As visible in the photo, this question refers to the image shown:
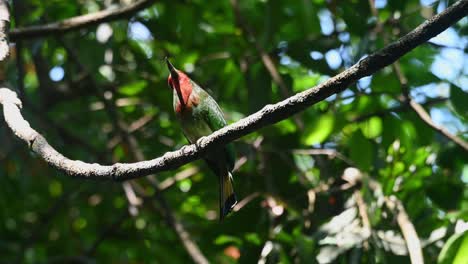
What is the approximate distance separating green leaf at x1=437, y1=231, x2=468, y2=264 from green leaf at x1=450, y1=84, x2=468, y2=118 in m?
0.80

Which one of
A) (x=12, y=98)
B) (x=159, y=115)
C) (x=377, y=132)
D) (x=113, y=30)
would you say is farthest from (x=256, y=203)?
(x=12, y=98)

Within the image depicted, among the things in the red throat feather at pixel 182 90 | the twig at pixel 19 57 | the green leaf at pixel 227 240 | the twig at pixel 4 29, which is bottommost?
the green leaf at pixel 227 240

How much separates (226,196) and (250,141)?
1188 millimetres

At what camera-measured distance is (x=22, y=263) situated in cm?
515

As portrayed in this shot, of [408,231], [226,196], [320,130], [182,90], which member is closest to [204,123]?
[182,90]

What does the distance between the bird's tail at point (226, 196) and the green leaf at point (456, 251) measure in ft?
3.16

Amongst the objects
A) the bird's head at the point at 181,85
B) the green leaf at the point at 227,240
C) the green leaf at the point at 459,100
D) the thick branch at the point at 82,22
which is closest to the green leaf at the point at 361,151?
the green leaf at the point at 459,100

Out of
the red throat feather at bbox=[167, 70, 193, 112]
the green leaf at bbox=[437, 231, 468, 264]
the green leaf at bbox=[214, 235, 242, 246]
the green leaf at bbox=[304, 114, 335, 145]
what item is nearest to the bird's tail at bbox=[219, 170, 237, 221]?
the red throat feather at bbox=[167, 70, 193, 112]

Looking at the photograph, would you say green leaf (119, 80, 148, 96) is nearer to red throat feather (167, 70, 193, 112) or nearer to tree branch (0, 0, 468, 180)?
red throat feather (167, 70, 193, 112)

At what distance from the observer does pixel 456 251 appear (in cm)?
286

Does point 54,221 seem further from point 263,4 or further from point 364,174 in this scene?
point 364,174

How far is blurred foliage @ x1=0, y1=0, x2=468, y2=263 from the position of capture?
3770mm

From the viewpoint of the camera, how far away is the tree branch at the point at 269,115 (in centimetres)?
197

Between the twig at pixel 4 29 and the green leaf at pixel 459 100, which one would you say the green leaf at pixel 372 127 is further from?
the twig at pixel 4 29
